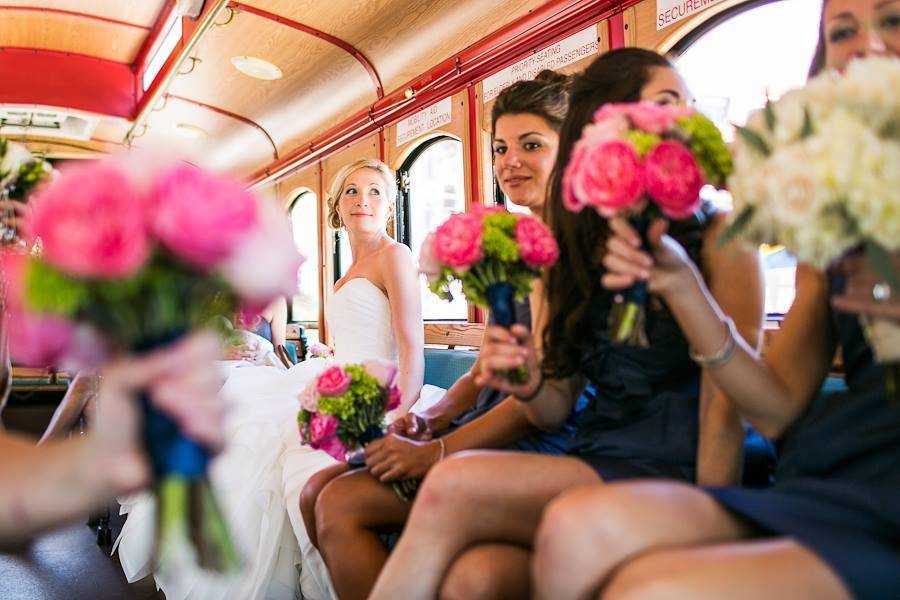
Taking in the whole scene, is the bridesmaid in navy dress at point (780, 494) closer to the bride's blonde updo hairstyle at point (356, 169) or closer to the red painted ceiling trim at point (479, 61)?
the red painted ceiling trim at point (479, 61)

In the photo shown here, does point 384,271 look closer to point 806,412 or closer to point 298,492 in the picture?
point 298,492

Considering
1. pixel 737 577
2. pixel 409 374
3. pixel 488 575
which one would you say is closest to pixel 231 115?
pixel 409 374

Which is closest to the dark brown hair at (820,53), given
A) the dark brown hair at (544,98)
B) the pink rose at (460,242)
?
the pink rose at (460,242)

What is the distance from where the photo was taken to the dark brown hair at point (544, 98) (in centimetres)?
269

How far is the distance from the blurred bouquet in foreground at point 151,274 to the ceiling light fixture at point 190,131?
800cm

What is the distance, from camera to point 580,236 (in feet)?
6.39

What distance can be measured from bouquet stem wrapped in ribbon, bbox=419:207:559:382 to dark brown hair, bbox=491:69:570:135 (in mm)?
1148

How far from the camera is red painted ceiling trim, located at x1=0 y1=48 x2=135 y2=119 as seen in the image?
269 inches

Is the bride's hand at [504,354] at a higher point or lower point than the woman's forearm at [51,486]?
higher

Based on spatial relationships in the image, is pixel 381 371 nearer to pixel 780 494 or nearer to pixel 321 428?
pixel 321 428

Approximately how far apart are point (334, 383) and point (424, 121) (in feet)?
12.3

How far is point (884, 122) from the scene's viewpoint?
1066mm

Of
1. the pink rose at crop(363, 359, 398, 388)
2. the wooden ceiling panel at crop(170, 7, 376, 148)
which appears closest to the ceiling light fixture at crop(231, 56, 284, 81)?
the wooden ceiling panel at crop(170, 7, 376, 148)

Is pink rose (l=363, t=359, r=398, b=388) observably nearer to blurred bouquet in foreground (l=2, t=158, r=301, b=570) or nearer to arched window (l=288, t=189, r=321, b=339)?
blurred bouquet in foreground (l=2, t=158, r=301, b=570)
